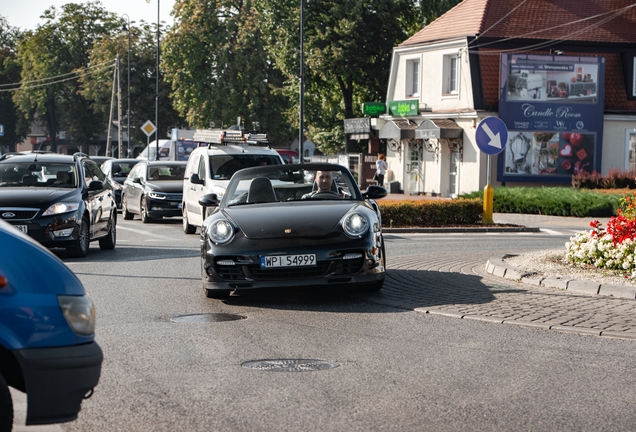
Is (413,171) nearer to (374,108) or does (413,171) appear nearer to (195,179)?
(374,108)

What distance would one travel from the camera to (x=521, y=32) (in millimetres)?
44000

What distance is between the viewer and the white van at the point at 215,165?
21891 mm

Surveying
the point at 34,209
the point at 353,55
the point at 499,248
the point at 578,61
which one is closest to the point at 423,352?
the point at 34,209

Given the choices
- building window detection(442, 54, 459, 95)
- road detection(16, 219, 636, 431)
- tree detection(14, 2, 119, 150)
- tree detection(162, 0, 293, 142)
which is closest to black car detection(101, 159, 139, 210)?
building window detection(442, 54, 459, 95)

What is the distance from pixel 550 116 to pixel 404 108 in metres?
7.12

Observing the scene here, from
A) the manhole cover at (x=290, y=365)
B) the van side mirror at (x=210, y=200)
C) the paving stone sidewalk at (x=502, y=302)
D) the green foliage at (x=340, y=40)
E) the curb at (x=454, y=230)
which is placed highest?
the green foliage at (x=340, y=40)

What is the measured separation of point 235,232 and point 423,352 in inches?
135

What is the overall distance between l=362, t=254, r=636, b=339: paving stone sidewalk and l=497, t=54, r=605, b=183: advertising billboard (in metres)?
29.1

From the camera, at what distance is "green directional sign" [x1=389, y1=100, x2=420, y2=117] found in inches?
1849

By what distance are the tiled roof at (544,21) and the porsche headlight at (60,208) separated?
96.1 ft

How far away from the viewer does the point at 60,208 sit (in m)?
16.3

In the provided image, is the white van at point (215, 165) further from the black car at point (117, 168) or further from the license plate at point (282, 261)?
the black car at point (117, 168)

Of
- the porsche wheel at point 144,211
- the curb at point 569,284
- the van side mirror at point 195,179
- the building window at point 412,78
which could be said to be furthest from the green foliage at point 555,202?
the curb at point 569,284

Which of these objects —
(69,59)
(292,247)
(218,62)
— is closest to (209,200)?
(292,247)
